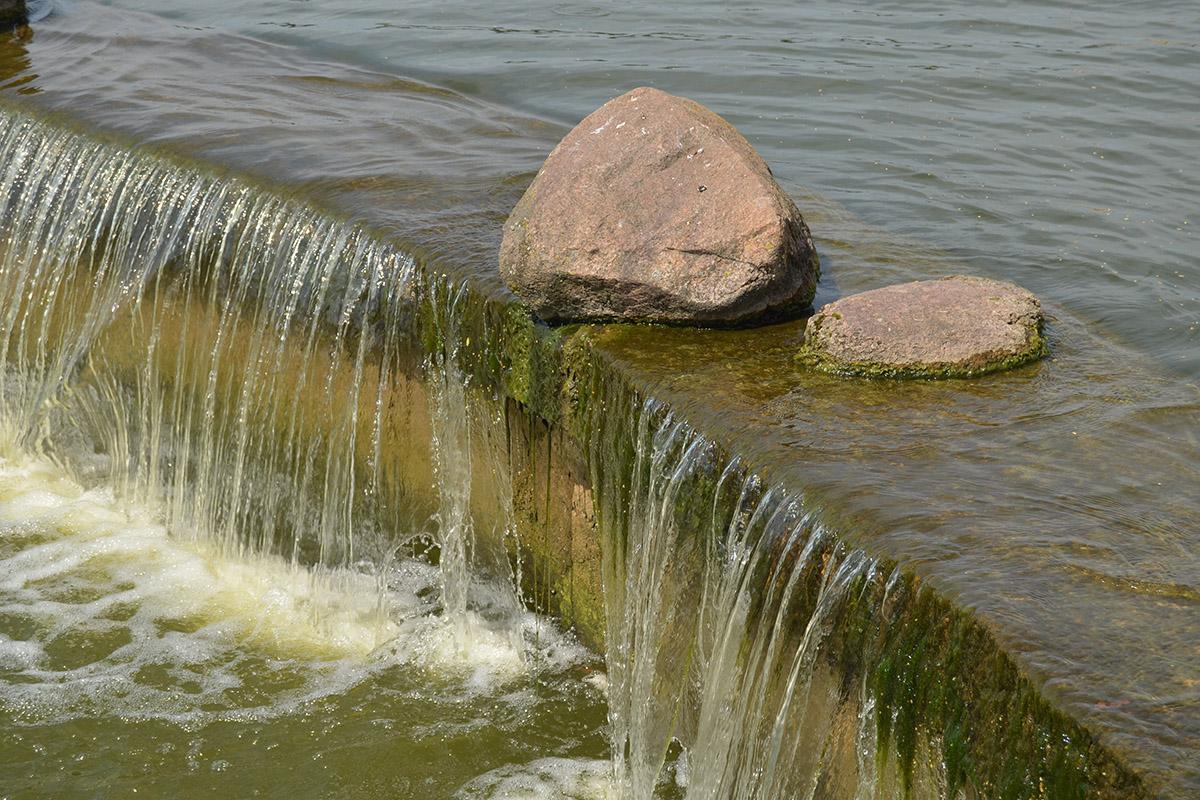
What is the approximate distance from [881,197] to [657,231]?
3.26 meters

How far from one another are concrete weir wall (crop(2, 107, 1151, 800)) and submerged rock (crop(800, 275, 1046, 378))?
680 mm

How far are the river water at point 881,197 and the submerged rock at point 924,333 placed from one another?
0.39ft

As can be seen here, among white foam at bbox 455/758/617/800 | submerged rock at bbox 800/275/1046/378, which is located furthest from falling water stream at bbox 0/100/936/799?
submerged rock at bbox 800/275/1046/378

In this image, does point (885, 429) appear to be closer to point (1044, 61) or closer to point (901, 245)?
point (901, 245)

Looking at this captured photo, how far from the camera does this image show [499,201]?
6.54 meters

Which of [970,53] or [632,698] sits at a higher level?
[970,53]

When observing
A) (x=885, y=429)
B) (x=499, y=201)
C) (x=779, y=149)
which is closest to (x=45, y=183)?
(x=499, y=201)

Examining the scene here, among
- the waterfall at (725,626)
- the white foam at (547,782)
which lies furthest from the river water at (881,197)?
the waterfall at (725,626)

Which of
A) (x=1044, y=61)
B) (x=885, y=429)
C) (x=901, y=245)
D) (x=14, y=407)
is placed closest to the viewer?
(x=885, y=429)

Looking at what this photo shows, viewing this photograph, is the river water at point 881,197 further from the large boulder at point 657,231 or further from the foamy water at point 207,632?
the large boulder at point 657,231

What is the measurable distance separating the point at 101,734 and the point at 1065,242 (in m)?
5.08

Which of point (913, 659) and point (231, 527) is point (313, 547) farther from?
point (913, 659)

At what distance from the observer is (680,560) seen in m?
4.50

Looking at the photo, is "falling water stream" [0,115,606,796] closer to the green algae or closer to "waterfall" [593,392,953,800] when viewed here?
"waterfall" [593,392,953,800]
